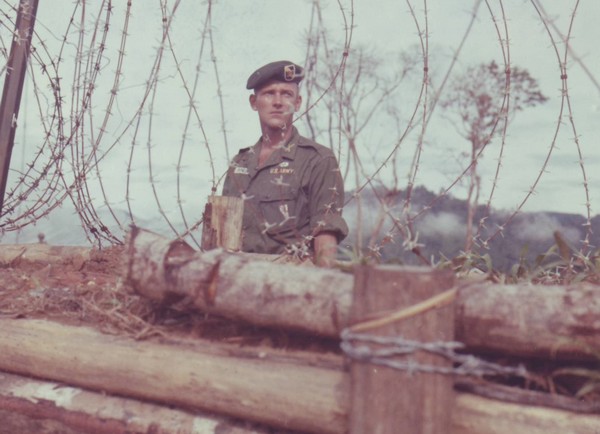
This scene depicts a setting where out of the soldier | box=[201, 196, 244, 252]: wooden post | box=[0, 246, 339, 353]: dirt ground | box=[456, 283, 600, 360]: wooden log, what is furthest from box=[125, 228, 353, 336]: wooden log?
the soldier

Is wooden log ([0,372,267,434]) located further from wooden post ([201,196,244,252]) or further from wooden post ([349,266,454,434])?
wooden post ([201,196,244,252])

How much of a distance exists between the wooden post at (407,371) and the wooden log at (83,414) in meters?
0.51

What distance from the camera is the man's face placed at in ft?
13.8

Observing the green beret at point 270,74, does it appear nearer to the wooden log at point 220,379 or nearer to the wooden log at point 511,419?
the wooden log at point 220,379

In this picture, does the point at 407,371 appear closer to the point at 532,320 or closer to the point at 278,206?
the point at 532,320

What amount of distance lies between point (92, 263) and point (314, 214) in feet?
4.86

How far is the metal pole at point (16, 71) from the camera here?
13.1 ft

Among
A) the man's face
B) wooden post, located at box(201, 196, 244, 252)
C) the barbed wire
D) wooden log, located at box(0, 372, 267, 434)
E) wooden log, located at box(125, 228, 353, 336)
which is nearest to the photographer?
the barbed wire

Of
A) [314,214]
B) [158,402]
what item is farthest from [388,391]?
[314,214]

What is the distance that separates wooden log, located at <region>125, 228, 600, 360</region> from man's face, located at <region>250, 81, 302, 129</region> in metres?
2.15

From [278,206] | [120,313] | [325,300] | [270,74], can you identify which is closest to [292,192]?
[278,206]

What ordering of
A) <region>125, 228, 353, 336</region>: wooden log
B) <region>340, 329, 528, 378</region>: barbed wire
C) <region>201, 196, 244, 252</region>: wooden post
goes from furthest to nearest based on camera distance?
<region>201, 196, 244, 252</region>: wooden post, <region>125, 228, 353, 336</region>: wooden log, <region>340, 329, 528, 378</region>: barbed wire

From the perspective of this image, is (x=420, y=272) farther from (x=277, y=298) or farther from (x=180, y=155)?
(x=180, y=155)

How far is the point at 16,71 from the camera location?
4.02m
